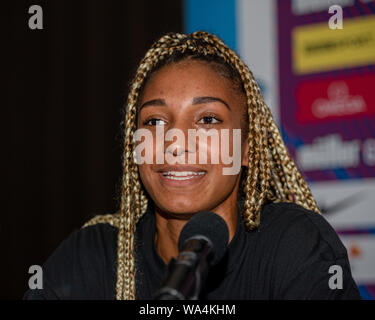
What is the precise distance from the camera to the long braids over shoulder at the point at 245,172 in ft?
4.76

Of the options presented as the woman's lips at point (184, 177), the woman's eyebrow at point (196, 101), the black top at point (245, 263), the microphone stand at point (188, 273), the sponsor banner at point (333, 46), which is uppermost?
the sponsor banner at point (333, 46)

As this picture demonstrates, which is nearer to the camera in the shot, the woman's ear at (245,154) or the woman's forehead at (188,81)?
the woman's forehead at (188,81)

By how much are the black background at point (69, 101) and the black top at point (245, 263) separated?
2008mm

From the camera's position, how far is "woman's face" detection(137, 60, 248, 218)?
4.41 feet

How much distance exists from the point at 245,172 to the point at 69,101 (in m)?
2.31

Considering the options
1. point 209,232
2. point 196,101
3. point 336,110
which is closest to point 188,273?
point 209,232

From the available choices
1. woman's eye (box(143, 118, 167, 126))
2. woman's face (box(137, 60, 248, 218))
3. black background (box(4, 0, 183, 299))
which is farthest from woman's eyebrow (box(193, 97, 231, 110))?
black background (box(4, 0, 183, 299))

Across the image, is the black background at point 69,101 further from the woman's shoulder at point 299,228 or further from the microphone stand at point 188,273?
the microphone stand at point 188,273

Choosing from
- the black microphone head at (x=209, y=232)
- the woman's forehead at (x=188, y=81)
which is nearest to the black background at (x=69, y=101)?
the woman's forehead at (x=188, y=81)

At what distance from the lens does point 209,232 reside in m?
0.87

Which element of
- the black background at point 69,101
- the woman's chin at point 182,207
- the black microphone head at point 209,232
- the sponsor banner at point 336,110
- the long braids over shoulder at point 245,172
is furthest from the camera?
the black background at point 69,101

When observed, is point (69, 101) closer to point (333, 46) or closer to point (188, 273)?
point (333, 46)

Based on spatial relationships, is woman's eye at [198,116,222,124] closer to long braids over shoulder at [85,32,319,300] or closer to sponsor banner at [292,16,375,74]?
long braids over shoulder at [85,32,319,300]
